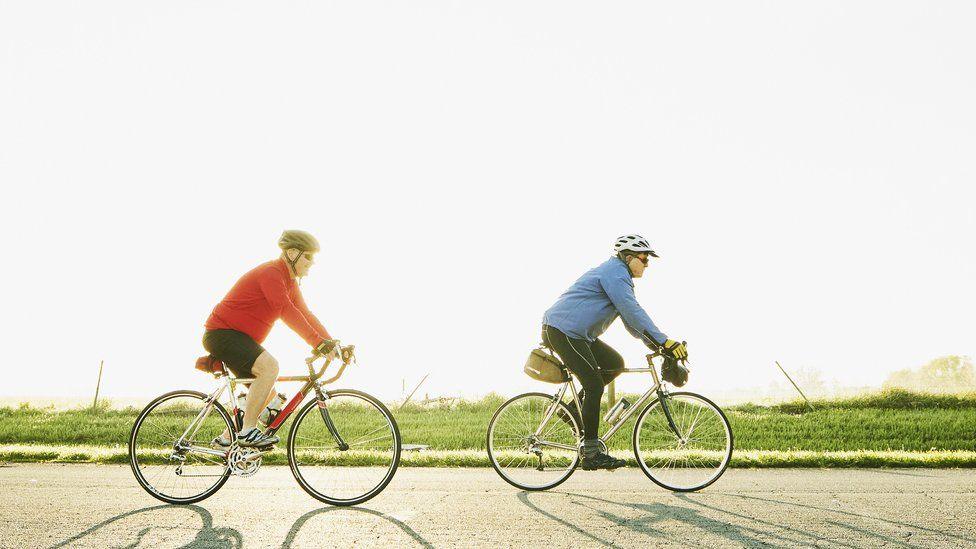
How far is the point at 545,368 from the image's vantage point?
7.06m

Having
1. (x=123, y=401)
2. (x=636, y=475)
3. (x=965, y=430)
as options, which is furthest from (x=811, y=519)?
(x=123, y=401)

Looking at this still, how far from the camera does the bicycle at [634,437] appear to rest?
22.2 ft

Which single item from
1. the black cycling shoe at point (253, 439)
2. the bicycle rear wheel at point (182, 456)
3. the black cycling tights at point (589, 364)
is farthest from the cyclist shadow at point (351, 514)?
the black cycling tights at point (589, 364)

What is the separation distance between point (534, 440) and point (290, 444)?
211 centimetres

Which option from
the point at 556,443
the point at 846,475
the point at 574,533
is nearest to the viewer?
the point at 574,533

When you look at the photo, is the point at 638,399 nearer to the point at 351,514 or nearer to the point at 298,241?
the point at 351,514

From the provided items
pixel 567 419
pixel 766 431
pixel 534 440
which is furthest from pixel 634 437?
pixel 766 431

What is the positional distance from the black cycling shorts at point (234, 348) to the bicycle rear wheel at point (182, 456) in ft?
1.34

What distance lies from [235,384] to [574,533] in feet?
9.86

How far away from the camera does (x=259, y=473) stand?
7.95 metres

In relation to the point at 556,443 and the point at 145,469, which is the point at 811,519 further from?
the point at 145,469

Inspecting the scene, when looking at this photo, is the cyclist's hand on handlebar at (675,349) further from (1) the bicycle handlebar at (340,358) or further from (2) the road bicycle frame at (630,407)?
(1) the bicycle handlebar at (340,358)

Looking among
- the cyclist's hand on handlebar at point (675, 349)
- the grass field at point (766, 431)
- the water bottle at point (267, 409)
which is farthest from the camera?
the grass field at point (766, 431)

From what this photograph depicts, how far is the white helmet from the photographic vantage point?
7055 millimetres
